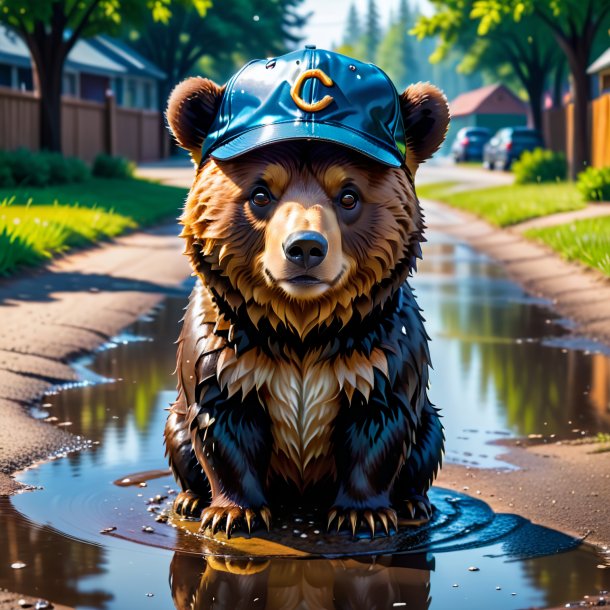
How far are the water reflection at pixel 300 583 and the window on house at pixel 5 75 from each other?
130ft

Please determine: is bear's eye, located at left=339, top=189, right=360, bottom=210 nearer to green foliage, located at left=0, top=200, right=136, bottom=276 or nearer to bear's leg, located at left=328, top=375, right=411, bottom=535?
bear's leg, located at left=328, top=375, right=411, bottom=535

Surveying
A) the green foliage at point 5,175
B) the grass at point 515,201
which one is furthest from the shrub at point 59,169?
the grass at point 515,201

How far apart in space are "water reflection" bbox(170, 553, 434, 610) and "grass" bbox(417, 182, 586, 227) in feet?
53.0

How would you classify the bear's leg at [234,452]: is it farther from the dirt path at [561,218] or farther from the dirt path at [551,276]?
the dirt path at [561,218]

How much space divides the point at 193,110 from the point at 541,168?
998 inches

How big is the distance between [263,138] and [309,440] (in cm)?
106

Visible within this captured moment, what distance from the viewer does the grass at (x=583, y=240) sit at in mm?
12711

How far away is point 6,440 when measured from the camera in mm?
5871

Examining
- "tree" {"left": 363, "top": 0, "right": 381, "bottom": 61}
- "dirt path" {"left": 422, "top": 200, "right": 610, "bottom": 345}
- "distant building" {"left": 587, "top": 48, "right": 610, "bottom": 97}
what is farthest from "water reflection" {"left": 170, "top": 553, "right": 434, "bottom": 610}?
"tree" {"left": 363, "top": 0, "right": 381, "bottom": 61}

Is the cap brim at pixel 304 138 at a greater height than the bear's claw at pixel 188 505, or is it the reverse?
the cap brim at pixel 304 138

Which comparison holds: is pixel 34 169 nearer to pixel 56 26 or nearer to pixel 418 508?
pixel 56 26

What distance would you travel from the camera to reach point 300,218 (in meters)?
3.96

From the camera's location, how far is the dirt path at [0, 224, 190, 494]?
19.9 ft

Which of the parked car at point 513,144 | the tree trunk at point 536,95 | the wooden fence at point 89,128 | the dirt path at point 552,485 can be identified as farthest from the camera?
the tree trunk at point 536,95
